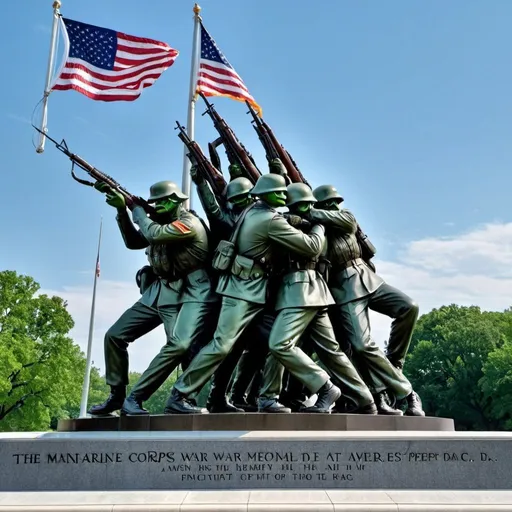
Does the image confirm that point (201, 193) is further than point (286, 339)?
Yes

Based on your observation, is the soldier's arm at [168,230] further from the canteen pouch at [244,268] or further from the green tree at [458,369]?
the green tree at [458,369]

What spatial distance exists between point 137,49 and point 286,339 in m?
7.54

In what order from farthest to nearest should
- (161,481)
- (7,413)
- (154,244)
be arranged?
(7,413) → (154,244) → (161,481)

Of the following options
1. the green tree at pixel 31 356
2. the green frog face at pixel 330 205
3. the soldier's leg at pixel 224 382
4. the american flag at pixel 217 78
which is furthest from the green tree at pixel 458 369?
the soldier's leg at pixel 224 382

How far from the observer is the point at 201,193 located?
9.54 m

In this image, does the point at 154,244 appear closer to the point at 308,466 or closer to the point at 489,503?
the point at 308,466

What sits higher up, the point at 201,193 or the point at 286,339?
the point at 201,193

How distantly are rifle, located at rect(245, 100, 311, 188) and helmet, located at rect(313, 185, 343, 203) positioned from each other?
134 centimetres

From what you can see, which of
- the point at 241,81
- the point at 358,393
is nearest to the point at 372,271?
the point at 358,393

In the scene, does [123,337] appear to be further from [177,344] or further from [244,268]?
[244,268]

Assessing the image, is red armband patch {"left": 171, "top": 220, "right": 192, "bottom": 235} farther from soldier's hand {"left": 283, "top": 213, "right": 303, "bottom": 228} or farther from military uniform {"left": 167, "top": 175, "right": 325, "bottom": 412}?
soldier's hand {"left": 283, "top": 213, "right": 303, "bottom": 228}

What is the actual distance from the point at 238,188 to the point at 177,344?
7.94 ft

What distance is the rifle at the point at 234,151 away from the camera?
10.5 metres

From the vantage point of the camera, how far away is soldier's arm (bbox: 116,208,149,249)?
9.29 m
